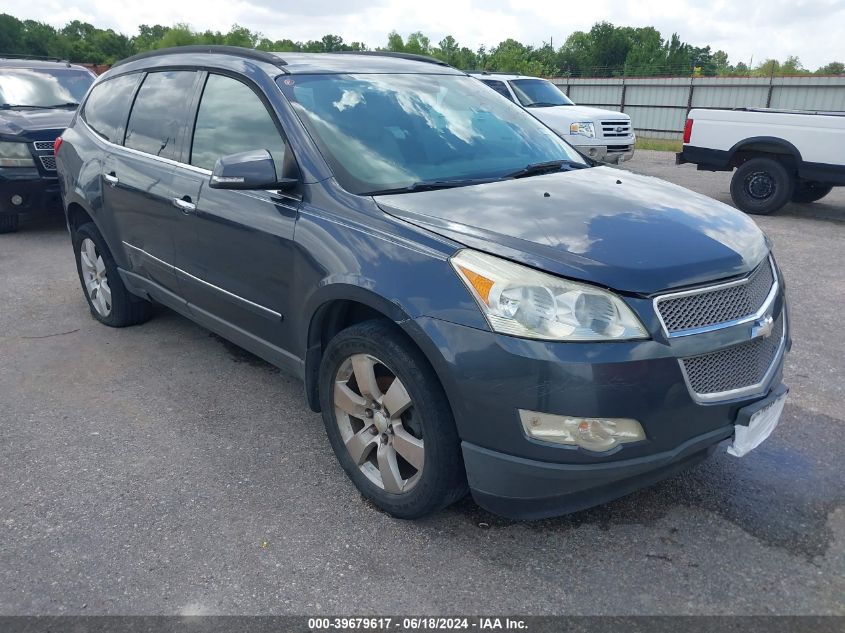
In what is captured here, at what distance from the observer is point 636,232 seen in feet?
8.50

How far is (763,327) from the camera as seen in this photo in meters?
2.56

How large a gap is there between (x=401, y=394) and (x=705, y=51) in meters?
104

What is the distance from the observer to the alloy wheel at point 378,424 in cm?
269

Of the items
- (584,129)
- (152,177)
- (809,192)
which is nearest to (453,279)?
(152,177)

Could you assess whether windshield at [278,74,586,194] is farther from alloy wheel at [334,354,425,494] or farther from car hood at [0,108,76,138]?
car hood at [0,108,76,138]

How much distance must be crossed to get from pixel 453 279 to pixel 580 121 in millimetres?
10641

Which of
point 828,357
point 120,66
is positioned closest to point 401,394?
point 828,357

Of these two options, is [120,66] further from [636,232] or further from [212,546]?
[636,232]

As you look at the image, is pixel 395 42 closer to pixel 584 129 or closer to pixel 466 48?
pixel 466 48

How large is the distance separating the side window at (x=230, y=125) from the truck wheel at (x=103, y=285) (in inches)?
61.5

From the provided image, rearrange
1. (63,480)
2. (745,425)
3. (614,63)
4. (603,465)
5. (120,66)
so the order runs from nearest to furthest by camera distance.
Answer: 1. (603,465)
2. (745,425)
3. (63,480)
4. (120,66)
5. (614,63)

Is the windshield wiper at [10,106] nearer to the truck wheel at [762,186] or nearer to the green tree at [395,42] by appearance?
the truck wheel at [762,186]

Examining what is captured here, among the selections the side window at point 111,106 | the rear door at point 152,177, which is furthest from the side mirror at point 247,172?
the side window at point 111,106

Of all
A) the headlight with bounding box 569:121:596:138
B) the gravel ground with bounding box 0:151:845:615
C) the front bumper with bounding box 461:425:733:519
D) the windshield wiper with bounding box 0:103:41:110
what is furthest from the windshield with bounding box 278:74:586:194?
the headlight with bounding box 569:121:596:138
